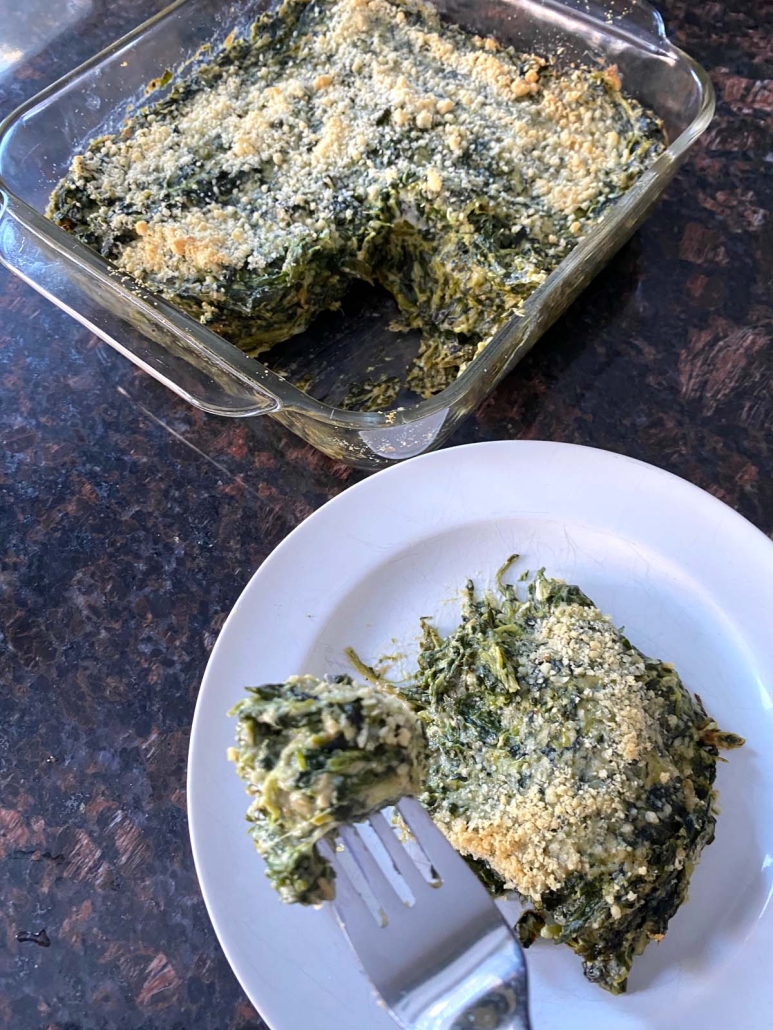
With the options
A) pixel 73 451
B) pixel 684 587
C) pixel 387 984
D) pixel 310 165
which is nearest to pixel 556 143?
pixel 310 165

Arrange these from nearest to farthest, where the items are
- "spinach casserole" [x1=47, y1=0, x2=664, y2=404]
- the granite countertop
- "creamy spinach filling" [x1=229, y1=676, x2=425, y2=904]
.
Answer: "creamy spinach filling" [x1=229, y1=676, x2=425, y2=904]
the granite countertop
"spinach casserole" [x1=47, y1=0, x2=664, y2=404]

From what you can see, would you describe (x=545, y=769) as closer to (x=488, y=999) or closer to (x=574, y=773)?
(x=574, y=773)

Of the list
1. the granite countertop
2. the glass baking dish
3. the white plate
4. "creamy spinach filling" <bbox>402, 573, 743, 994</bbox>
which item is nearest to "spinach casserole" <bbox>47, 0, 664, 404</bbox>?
the glass baking dish

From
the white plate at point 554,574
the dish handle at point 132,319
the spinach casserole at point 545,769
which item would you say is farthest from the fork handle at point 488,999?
the dish handle at point 132,319

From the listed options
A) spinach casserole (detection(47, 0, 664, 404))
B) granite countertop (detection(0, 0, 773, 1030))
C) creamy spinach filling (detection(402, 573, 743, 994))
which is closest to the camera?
creamy spinach filling (detection(402, 573, 743, 994))

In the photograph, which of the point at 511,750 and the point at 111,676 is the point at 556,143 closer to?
the point at 511,750

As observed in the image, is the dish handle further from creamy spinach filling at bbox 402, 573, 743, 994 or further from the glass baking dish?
creamy spinach filling at bbox 402, 573, 743, 994

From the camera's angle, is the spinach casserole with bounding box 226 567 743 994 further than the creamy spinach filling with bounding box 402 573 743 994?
No
